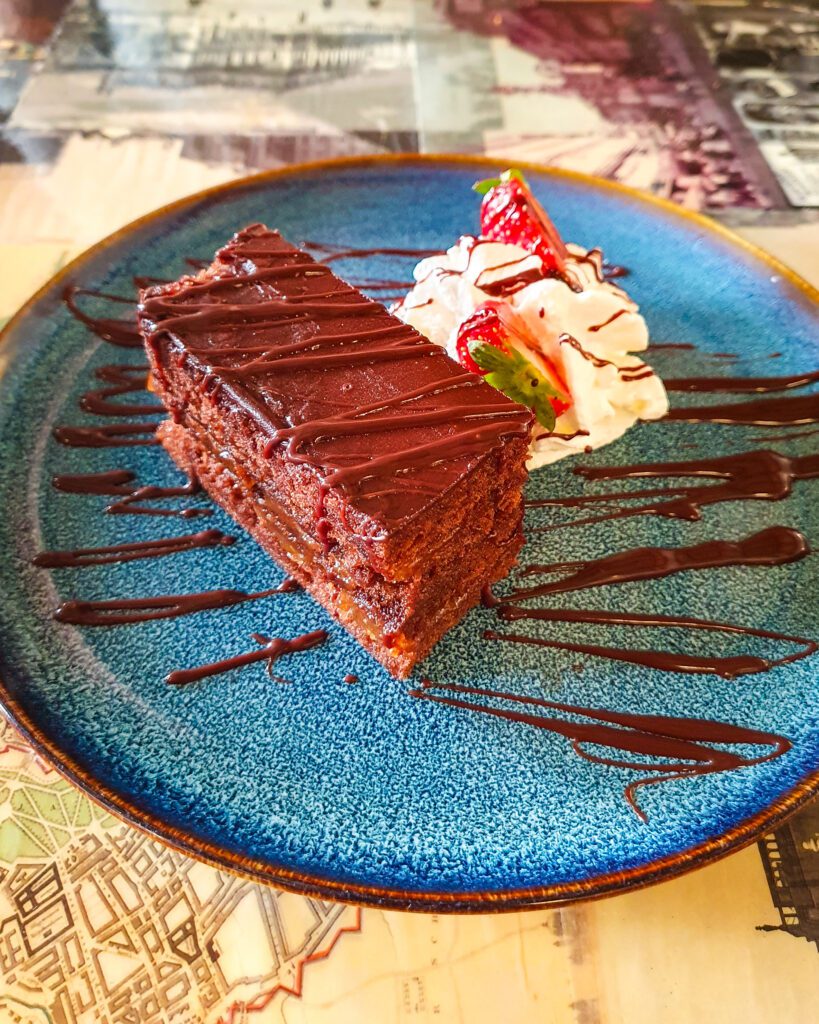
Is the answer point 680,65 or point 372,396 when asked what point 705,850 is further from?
point 680,65

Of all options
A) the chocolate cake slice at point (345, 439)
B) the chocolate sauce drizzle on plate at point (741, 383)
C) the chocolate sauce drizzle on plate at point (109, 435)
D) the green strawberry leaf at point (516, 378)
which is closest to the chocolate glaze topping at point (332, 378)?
the chocolate cake slice at point (345, 439)

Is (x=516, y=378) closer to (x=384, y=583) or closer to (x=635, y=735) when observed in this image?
(x=384, y=583)

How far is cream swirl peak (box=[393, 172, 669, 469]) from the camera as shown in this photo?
219cm

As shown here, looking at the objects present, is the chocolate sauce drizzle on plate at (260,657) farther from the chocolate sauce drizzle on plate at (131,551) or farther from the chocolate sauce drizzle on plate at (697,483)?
the chocolate sauce drizzle on plate at (697,483)

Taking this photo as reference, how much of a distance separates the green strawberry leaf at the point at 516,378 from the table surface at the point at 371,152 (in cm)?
113

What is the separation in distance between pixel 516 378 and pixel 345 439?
2.10ft

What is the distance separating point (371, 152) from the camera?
337cm

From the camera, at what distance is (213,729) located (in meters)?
1.60

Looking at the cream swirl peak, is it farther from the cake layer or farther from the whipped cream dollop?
the cake layer

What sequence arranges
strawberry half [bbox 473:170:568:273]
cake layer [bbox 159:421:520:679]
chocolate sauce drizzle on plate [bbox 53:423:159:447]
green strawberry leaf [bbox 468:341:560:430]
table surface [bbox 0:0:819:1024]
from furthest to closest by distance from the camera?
strawberry half [bbox 473:170:568:273] → chocolate sauce drizzle on plate [bbox 53:423:159:447] → green strawberry leaf [bbox 468:341:560:430] → cake layer [bbox 159:421:520:679] → table surface [bbox 0:0:819:1024]

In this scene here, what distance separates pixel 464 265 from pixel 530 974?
1.87m

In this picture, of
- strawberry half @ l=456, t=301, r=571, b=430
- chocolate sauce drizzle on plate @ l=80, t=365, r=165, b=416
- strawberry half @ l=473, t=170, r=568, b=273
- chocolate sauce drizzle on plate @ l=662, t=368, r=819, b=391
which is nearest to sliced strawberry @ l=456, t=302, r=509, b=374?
strawberry half @ l=456, t=301, r=571, b=430

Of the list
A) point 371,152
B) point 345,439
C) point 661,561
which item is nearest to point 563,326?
point 661,561

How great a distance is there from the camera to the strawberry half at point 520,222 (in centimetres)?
233
